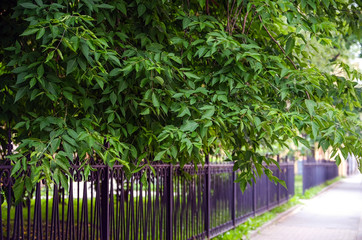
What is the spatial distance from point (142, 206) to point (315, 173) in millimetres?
22418

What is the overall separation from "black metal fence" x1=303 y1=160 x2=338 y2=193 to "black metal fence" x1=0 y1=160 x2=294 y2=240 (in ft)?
38.5

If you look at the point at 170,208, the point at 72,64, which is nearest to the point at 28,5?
the point at 72,64

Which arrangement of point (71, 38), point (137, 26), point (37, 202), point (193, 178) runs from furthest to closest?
point (193, 178) → point (137, 26) → point (37, 202) → point (71, 38)

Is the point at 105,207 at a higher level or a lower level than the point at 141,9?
lower

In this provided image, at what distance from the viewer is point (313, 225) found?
13.6 m

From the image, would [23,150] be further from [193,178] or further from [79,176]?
[193,178]

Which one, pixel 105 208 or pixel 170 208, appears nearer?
pixel 105 208

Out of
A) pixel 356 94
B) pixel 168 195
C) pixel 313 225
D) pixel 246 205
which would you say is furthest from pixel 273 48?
pixel 313 225

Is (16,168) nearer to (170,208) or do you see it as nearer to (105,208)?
(105,208)

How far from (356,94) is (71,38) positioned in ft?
12.4

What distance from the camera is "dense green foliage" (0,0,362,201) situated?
4785 mm

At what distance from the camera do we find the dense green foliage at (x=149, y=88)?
4785 millimetres

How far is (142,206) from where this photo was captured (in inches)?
283

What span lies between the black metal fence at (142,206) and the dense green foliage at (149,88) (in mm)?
571
